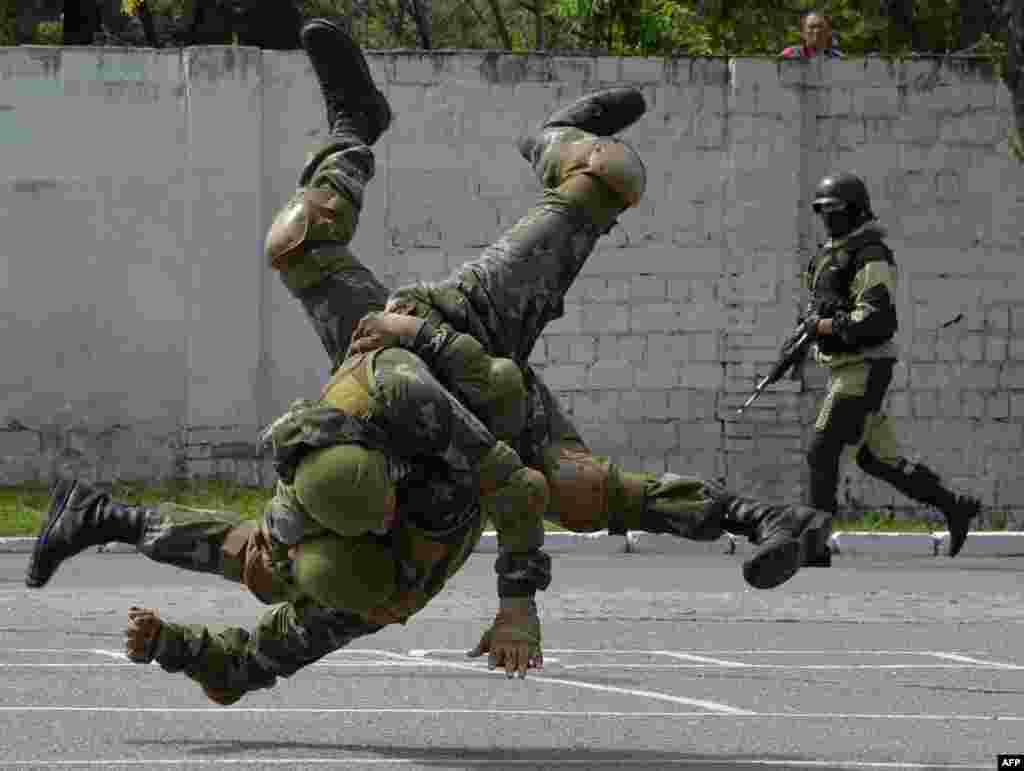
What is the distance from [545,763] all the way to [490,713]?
1.17 m

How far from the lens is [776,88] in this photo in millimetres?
17031

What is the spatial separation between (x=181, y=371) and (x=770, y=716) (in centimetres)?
956

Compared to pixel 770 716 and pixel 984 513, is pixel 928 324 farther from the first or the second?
pixel 770 716

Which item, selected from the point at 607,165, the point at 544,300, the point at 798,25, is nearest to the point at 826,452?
the point at 607,165

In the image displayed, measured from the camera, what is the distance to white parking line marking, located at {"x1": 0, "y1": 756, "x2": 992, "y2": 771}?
6.83 meters

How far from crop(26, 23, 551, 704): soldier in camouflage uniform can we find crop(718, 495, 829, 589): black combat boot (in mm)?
569

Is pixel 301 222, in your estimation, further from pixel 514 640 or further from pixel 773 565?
pixel 773 565

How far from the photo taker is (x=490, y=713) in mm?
8078

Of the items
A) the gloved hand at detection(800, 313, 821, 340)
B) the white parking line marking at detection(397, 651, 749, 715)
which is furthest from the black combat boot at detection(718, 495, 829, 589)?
the gloved hand at detection(800, 313, 821, 340)

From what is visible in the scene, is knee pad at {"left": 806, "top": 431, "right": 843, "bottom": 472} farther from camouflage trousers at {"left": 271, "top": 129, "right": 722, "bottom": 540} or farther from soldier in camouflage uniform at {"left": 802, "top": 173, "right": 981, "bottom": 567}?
camouflage trousers at {"left": 271, "top": 129, "right": 722, "bottom": 540}

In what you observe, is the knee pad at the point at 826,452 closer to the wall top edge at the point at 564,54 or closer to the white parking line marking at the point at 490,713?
the wall top edge at the point at 564,54

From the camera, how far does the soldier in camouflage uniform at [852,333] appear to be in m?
12.7

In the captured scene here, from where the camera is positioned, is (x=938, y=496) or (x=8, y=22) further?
(x=8, y=22)

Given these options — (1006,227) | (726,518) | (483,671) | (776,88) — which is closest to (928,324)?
(1006,227)
